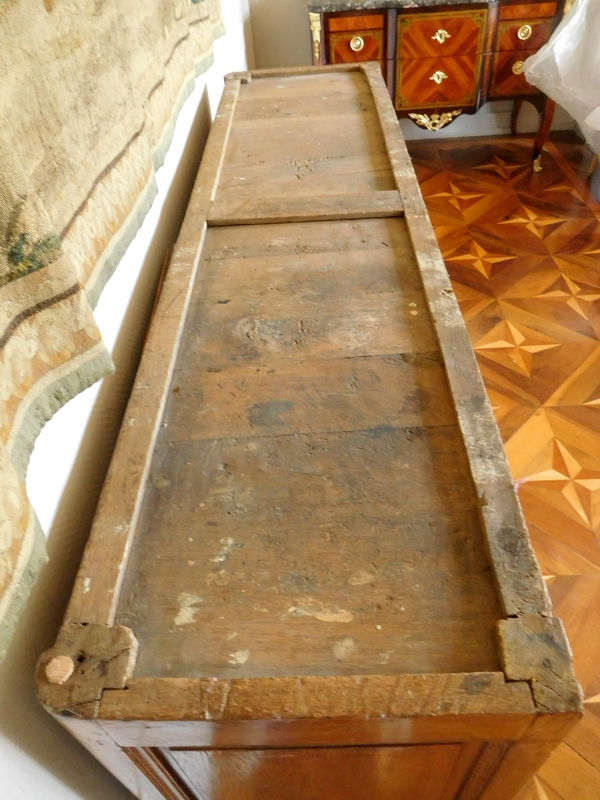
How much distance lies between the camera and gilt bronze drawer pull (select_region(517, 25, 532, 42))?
2.03 meters

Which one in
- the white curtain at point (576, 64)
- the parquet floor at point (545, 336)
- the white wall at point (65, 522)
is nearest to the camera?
the white wall at point (65, 522)

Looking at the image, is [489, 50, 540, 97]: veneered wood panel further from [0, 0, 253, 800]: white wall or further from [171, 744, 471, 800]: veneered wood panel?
[171, 744, 471, 800]: veneered wood panel

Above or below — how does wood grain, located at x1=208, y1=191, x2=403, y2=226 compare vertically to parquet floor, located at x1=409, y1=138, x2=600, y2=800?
above

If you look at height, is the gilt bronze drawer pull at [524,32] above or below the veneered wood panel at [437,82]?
above

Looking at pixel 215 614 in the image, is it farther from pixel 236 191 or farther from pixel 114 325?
pixel 236 191

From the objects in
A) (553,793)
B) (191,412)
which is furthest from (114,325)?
(553,793)

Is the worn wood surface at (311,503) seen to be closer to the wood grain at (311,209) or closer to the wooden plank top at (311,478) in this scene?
the wooden plank top at (311,478)

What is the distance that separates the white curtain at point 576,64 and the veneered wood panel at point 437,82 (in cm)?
23

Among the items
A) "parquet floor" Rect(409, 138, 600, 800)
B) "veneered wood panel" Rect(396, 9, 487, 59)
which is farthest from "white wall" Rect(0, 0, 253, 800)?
"veneered wood panel" Rect(396, 9, 487, 59)

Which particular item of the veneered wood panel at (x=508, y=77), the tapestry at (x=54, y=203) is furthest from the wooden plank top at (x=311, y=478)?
the veneered wood panel at (x=508, y=77)

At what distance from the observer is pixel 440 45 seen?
205cm

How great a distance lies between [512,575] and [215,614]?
251mm

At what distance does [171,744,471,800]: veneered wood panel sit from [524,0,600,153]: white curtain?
1950 millimetres

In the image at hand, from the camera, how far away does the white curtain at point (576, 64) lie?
6.06 ft
